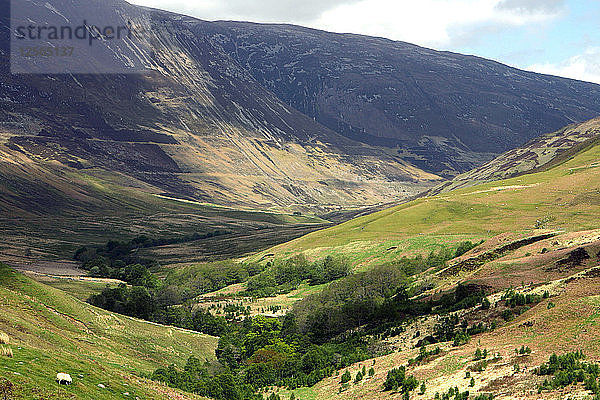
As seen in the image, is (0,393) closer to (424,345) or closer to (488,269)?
(424,345)

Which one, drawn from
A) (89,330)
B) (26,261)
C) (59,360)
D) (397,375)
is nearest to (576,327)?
(397,375)

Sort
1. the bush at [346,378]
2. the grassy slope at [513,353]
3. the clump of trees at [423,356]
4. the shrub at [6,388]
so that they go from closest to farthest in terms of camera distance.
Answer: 1. the shrub at [6,388]
2. the grassy slope at [513,353]
3. the clump of trees at [423,356]
4. the bush at [346,378]

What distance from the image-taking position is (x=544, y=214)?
5344 inches

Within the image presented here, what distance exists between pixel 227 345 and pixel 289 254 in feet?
291

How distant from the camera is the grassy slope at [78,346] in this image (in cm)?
2808

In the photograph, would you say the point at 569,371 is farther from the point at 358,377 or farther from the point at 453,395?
the point at 358,377

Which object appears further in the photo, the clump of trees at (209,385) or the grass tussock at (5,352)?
the clump of trees at (209,385)

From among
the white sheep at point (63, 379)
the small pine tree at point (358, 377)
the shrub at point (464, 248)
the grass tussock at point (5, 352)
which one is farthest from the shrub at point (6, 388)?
the shrub at point (464, 248)

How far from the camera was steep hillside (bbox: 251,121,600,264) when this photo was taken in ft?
415

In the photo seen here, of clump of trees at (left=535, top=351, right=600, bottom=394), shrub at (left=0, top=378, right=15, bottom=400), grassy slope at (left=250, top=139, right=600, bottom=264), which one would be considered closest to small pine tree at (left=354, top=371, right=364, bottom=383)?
clump of trees at (left=535, top=351, right=600, bottom=394)

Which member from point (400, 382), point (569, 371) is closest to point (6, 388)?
point (400, 382)

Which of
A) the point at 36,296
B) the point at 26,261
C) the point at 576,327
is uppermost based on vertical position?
the point at 576,327

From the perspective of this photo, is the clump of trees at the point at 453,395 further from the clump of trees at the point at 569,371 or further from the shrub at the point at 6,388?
the shrub at the point at 6,388

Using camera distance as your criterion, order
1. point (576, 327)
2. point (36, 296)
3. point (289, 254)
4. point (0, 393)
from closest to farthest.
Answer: point (0, 393)
point (576, 327)
point (36, 296)
point (289, 254)
